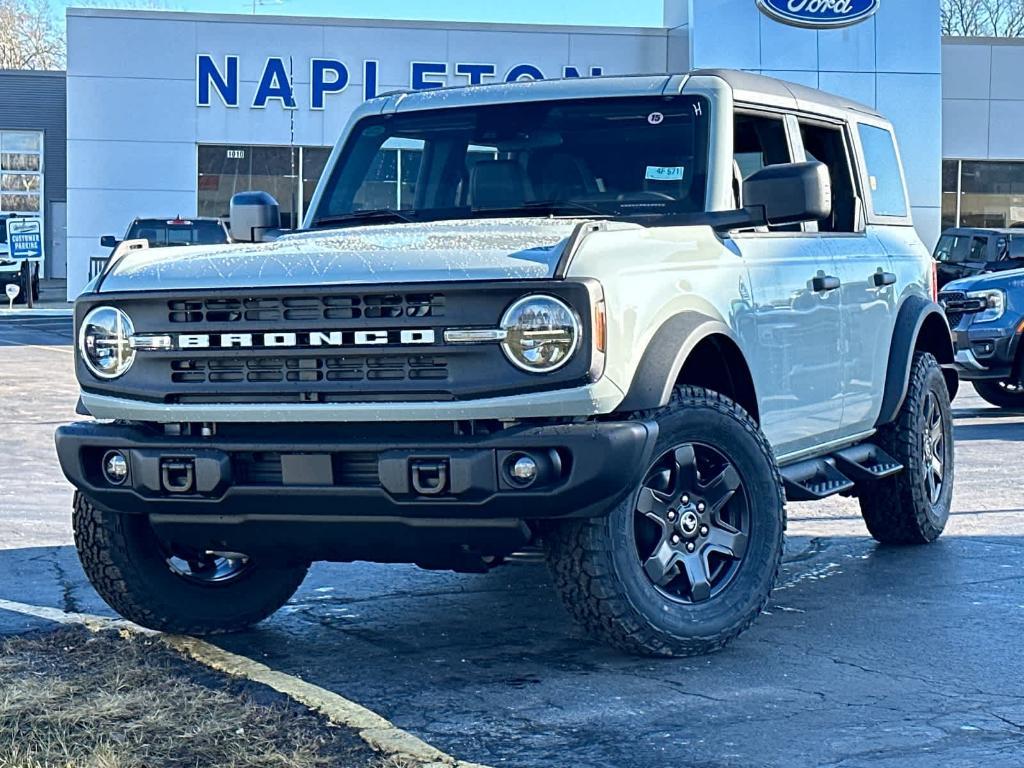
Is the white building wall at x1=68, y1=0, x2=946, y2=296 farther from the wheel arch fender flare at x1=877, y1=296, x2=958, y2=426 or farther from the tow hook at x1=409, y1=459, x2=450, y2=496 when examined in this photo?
the tow hook at x1=409, y1=459, x2=450, y2=496

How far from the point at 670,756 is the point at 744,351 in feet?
6.10

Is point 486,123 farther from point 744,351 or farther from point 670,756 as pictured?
point 670,756

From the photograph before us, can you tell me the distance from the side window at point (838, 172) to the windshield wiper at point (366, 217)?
2.04m

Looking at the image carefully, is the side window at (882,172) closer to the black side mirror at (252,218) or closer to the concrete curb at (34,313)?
the black side mirror at (252,218)

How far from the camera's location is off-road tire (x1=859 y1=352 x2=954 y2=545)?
743 cm

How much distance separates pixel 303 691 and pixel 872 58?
28167 millimetres

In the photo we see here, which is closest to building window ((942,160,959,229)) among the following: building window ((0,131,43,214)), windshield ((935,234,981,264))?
windshield ((935,234,981,264))

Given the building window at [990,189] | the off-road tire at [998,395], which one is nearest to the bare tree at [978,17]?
the building window at [990,189]

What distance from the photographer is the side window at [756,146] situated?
20.6 feet

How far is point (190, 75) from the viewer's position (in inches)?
1340

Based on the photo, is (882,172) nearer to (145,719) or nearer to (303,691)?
(303,691)

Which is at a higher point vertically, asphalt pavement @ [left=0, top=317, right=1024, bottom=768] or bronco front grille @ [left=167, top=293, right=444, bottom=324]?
bronco front grille @ [left=167, top=293, right=444, bottom=324]

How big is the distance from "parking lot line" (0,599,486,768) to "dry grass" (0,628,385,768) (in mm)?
61

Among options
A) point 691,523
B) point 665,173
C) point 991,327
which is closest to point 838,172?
point 665,173
